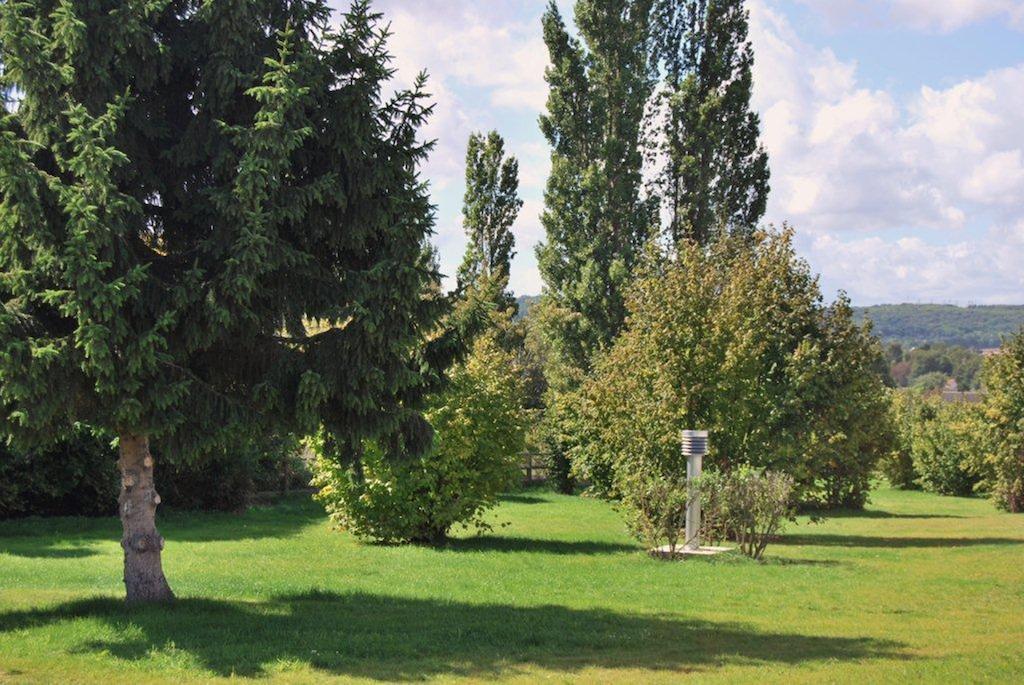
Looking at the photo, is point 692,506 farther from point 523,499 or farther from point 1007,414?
point 1007,414

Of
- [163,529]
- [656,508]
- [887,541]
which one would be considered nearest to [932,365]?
[887,541]

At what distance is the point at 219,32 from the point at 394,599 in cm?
745

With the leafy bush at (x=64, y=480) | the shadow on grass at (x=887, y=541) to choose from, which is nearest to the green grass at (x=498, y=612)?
the leafy bush at (x=64, y=480)

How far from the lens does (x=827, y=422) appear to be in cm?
2795

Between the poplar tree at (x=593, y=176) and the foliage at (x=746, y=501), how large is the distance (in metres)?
16.4

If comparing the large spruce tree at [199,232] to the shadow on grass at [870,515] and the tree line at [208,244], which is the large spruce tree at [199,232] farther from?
the shadow on grass at [870,515]

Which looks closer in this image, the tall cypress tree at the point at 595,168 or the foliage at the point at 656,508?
the foliage at the point at 656,508

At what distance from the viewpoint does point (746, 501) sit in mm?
19641

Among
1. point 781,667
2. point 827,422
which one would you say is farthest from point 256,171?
point 827,422

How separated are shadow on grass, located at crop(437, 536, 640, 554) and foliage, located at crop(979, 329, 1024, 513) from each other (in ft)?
69.0

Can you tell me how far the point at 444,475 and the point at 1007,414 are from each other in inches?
979

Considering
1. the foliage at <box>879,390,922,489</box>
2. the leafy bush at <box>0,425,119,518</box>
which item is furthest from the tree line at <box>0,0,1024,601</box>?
the foliage at <box>879,390,922,489</box>

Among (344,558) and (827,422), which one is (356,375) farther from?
(827,422)

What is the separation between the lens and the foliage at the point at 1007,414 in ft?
121
